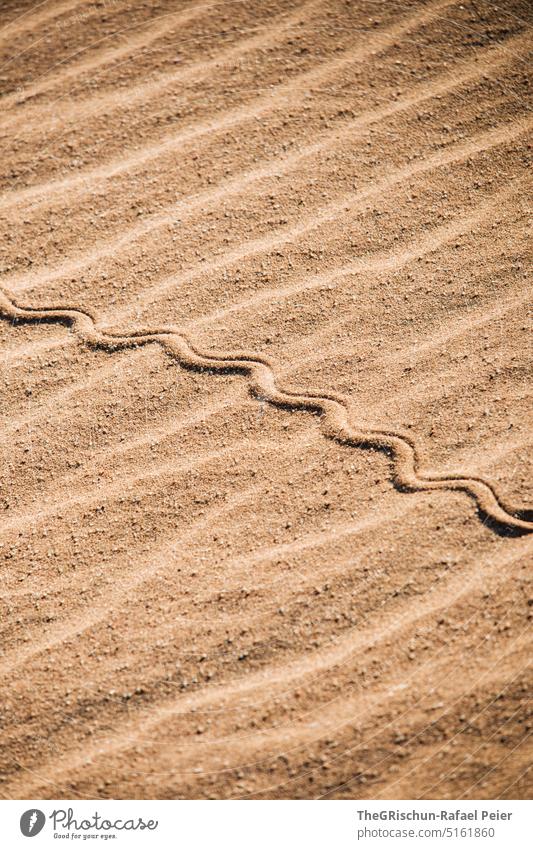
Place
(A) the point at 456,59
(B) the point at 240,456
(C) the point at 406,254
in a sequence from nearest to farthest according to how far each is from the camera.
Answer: (B) the point at 240,456 < (C) the point at 406,254 < (A) the point at 456,59

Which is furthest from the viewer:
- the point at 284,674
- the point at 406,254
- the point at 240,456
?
the point at 406,254

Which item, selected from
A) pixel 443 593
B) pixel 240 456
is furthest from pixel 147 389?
pixel 443 593

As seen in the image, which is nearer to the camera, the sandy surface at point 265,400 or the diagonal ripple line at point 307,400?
the sandy surface at point 265,400

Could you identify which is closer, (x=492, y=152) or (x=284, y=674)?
(x=284, y=674)

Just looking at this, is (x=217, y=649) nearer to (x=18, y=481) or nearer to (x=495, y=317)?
(x=18, y=481)

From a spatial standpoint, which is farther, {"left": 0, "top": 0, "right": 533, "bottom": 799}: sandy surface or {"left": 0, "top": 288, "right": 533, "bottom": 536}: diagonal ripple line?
{"left": 0, "top": 288, "right": 533, "bottom": 536}: diagonal ripple line
